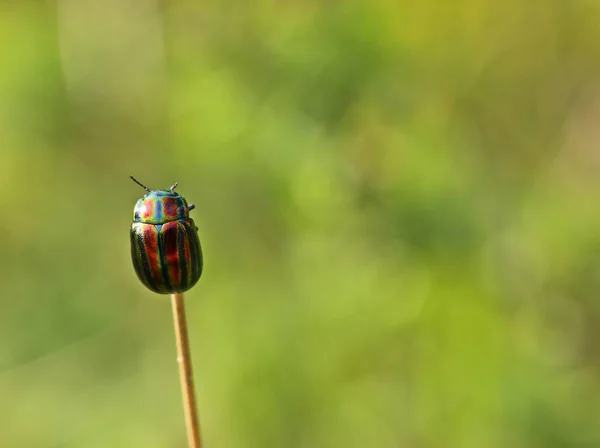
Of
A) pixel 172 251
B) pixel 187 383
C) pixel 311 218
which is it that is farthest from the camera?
pixel 311 218

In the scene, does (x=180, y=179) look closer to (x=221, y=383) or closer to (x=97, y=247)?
(x=97, y=247)

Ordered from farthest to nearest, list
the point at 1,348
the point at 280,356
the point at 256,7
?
the point at 256,7, the point at 1,348, the point at 280,356

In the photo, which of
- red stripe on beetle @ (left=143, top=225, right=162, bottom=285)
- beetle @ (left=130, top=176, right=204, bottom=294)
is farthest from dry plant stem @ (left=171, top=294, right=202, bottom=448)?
red stripe on beetle @ (left=143, top=225, right=162, bottom=285)

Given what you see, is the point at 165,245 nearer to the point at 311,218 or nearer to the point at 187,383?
the point at 187,383

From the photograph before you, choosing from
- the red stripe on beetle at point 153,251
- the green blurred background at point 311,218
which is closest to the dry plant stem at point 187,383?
the red stripe on beetle at point 153,251

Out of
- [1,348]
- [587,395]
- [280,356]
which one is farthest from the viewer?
[1,348]

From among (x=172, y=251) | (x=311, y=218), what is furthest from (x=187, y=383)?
(x=311, y=218)

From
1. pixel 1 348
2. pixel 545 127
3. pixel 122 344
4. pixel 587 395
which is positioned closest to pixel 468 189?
pixel 545 127
